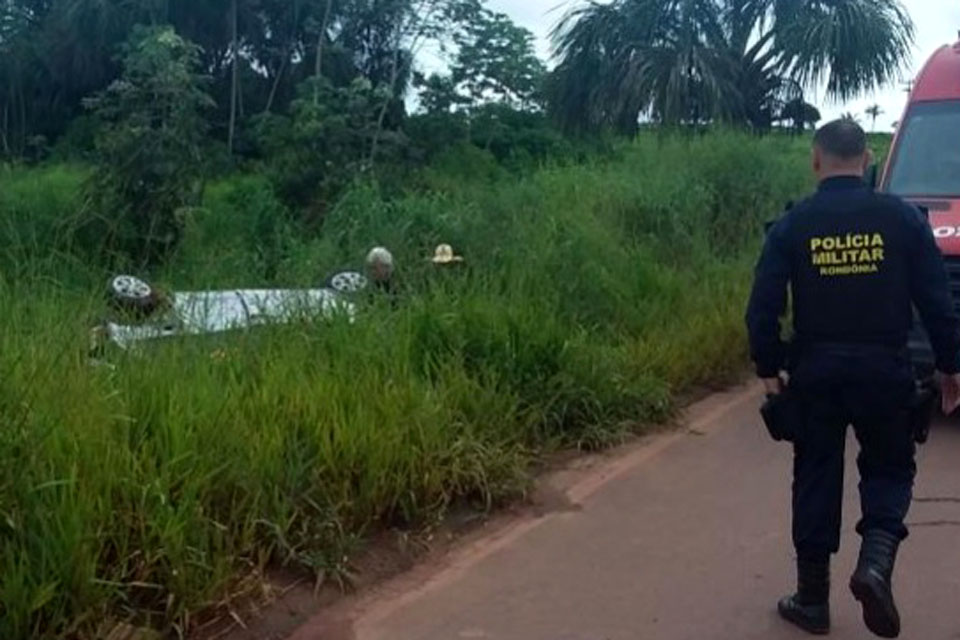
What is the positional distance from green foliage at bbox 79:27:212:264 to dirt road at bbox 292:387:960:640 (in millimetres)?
6843

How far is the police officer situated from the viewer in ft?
13.4

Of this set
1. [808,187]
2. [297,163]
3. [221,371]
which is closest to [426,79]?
[297,163]

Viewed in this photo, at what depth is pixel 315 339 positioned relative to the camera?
6.05m

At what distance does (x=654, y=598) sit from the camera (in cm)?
464

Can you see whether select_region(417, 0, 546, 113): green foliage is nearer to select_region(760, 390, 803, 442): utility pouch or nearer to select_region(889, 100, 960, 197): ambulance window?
select_region(889, 100, 960, 197): ambulance window

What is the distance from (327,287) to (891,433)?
400 cm

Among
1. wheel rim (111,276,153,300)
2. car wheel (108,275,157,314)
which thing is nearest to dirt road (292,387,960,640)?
car wheel (108,275,157,314)

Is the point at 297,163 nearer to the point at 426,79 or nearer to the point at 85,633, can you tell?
→ the point at 426,79

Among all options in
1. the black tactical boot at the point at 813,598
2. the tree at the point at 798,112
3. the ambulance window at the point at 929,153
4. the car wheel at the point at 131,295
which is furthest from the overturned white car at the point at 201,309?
the tree at the point at 798,112

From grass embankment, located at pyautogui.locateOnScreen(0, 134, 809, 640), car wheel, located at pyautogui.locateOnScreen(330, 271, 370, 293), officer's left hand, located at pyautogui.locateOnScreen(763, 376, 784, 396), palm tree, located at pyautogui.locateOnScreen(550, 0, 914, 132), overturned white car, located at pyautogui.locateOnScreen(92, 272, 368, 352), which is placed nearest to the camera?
grass embankment, located at pyautogui.locateOnScreen(0, 134, 809, 640)

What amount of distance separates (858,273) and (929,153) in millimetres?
5063

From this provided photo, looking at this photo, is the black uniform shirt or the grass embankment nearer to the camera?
the grass embankment

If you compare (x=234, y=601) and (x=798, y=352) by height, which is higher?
(x=798, y=352)

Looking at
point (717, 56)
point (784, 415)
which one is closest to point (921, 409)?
point (784, 415)
